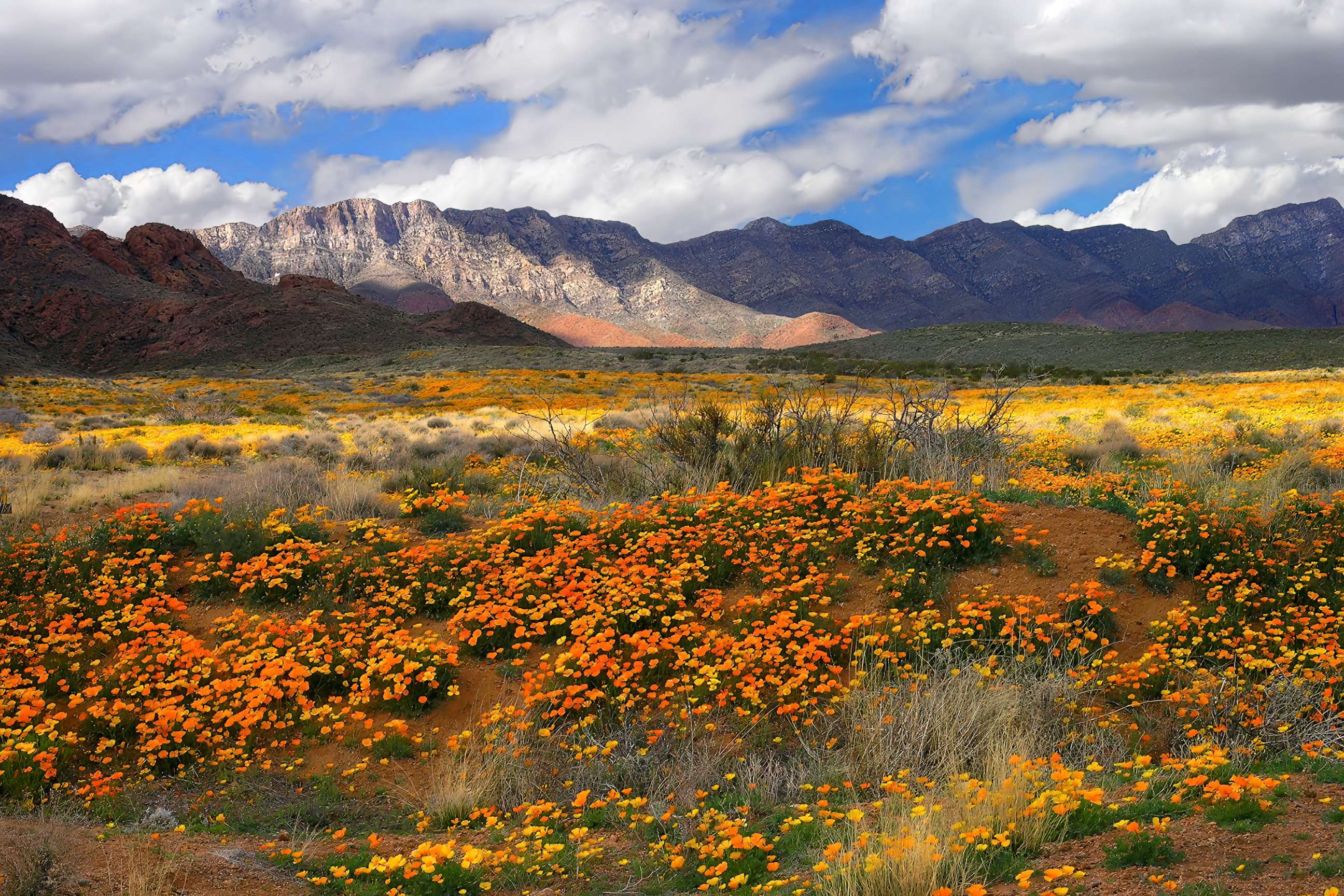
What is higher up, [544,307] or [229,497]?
[544,307]

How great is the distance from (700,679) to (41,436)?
1984cm

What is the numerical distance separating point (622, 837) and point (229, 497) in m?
8.47

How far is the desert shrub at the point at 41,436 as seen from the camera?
1900 centimetres

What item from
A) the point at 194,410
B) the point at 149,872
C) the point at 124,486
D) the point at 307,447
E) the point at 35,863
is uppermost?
the point at 194,410

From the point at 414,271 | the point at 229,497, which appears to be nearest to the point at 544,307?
the point at 414,271

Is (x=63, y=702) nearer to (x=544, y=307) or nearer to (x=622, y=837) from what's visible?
(x=622, y=837)

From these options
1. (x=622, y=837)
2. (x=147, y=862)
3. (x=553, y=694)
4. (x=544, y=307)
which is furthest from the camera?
(x=544, y=307)

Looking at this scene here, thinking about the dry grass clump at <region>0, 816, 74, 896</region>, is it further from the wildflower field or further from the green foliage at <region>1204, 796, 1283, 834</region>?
the green foliage at <region>1204, 796, 1283, 834</region>

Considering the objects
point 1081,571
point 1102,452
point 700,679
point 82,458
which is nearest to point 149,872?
point 700,679

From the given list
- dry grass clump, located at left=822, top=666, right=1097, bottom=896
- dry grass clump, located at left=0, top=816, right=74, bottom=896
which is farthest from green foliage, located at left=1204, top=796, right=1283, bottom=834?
dry grass clump, located at left=0, top=816, right=74, bottom=896

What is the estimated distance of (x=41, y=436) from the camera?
19672 millimetres

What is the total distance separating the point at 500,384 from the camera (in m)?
41.1

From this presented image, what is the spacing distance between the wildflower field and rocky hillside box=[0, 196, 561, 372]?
257 feet

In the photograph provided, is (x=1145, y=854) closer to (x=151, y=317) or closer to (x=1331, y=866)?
(x=1331, y=866)
